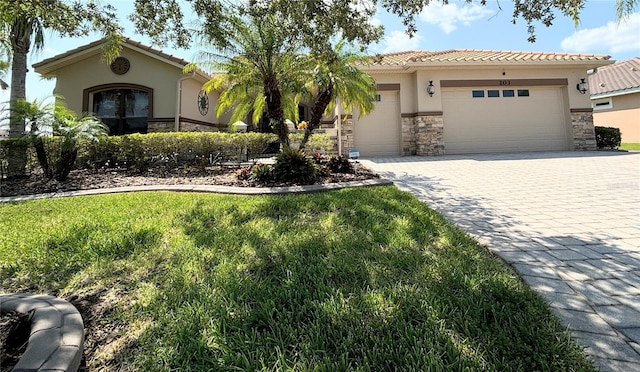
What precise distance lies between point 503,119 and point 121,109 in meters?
16.8

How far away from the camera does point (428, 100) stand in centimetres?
1348

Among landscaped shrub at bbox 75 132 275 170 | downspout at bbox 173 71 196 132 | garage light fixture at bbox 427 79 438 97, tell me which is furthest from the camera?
garage light fixture at bbox 427 79 438 97

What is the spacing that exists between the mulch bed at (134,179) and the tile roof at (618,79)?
20.5 metres

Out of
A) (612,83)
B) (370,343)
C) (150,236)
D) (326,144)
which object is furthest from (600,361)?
(612,83)

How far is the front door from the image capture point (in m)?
13.1

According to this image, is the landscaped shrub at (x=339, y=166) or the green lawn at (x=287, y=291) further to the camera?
the landscaped shrub at (x=339, y=166)

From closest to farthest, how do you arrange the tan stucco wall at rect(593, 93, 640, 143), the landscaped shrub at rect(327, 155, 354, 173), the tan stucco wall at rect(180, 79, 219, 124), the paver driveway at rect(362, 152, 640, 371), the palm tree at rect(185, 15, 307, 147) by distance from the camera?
the paver driveway at rect(362, 152, 640, 371) < the palm tree at rect(185, 15, 307, 147) < the landscaped shrub at rect(327, 155, 354, 173) < the tan stucco wall at rect(180, 79, 219, 124) < the tan stucco wall at rect(593, 93, 640, 143)

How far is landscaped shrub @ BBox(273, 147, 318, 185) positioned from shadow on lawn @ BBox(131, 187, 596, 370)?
314cm

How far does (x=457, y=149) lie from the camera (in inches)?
551

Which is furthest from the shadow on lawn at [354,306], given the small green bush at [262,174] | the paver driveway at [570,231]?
the small green bush at [262,174]

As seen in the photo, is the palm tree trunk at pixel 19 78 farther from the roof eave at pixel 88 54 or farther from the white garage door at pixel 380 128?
the white garage door at pixel 380 128

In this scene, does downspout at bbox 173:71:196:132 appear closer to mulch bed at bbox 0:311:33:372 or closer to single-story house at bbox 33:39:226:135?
single-story house at bbox 33:39:226:135

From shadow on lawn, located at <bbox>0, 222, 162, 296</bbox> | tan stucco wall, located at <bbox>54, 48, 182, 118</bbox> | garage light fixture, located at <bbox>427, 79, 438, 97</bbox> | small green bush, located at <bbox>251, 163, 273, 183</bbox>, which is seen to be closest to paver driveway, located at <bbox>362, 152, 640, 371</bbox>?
small green bush, located at <bbox>251, 163, 273, 183</bbox>

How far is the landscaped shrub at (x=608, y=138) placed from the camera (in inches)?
553
